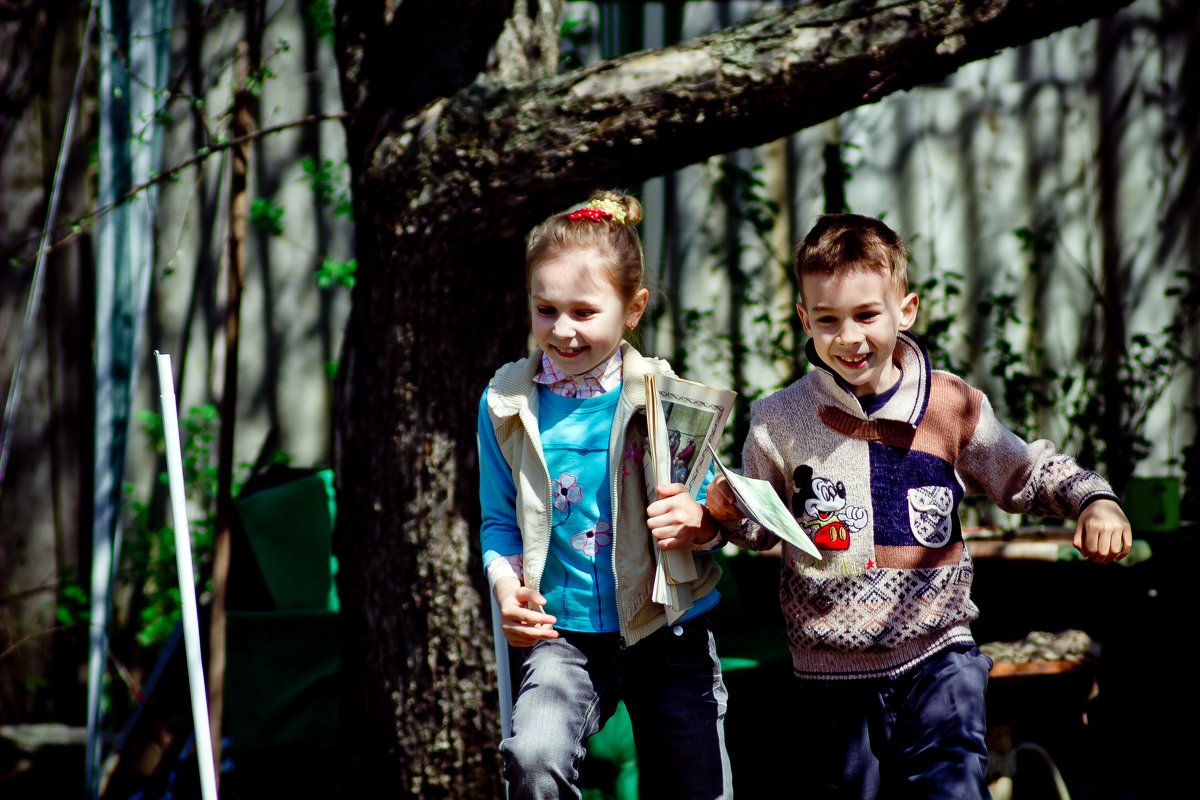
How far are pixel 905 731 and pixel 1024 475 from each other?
0.57 meters

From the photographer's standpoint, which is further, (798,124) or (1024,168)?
(1024,168)

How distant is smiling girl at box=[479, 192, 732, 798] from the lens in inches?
80.1

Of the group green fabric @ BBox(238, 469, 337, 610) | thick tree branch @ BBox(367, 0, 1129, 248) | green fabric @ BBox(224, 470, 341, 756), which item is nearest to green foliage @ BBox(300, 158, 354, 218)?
green fabric @ BBox(238, 469, 337, 610)

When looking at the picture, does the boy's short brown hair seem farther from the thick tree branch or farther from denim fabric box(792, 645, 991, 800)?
denim fabric box(792, 645, 991, 800)

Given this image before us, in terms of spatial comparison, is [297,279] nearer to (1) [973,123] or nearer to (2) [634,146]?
(2) [634,146]

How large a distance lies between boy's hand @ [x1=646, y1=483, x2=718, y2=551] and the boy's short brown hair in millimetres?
493

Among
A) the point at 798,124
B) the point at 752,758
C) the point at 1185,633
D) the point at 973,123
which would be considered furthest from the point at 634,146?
the point at 973,123

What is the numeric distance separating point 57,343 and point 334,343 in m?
1.13

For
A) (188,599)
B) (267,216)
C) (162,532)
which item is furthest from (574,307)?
(162,532)

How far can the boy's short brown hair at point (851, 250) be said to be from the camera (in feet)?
6.56

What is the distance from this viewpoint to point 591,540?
209 cm

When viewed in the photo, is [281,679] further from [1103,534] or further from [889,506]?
[1103,534]

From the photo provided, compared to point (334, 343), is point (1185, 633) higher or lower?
lower

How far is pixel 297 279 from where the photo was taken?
4438mm
